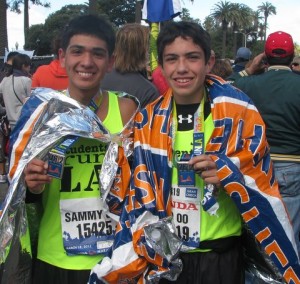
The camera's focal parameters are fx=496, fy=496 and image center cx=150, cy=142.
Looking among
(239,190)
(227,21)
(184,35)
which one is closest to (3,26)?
(184,35)

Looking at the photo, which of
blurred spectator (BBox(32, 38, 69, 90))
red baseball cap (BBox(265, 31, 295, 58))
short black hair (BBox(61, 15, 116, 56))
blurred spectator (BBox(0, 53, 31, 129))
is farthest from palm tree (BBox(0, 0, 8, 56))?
short black hair (BBox(61, 15, 116, 56))

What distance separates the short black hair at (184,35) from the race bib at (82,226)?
765 millimetres

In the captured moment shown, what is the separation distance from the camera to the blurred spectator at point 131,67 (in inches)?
144

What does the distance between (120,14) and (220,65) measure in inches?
2152

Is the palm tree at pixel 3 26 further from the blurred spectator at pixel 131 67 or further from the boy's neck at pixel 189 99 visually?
the boy's neck at pixel 189 99

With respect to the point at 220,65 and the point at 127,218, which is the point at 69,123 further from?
the point at 220,65

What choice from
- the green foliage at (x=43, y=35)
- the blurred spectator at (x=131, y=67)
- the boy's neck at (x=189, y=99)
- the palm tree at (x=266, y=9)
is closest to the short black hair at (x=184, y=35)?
the boy's neck at (x=189, y=99)

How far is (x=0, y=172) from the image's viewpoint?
7.30m

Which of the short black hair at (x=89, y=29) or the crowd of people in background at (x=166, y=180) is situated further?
the short black hair at (x=89, y=29)

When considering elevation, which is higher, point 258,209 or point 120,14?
point 120,14

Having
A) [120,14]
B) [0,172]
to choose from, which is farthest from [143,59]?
[120,14]

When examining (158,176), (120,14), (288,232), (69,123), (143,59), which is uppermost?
(120,14)

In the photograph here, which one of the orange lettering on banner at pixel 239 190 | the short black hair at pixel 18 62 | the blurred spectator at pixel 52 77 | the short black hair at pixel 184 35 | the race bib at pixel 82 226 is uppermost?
the short black hair at pixel 184 35

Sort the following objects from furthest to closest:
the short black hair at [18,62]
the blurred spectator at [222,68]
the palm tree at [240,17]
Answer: the palm tree at [240,17], the short black hair at [18,62], the blurred spectator at [222,68]
